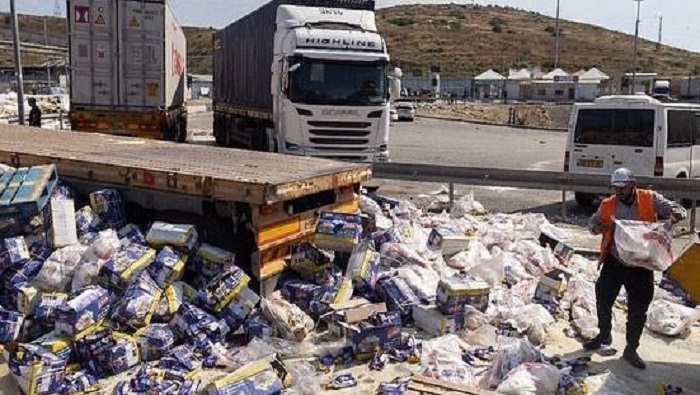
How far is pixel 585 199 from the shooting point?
1395 cm

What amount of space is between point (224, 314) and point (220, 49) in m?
19.8

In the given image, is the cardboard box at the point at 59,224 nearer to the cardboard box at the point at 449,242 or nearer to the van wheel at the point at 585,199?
the cardboard box at the point at 449,242

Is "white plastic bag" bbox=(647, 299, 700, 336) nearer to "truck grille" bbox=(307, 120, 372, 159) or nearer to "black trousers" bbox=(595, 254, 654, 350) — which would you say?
"black trousers" bbox=(595, 254, 654, 350)

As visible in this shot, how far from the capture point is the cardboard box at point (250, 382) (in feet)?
16.3

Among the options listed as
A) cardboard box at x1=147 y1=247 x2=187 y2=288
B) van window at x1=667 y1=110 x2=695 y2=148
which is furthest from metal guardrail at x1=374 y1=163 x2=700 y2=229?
cardboard box at x1=147 y1=247 x2=187 y2=288

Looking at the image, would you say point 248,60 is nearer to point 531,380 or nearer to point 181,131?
point 181,131

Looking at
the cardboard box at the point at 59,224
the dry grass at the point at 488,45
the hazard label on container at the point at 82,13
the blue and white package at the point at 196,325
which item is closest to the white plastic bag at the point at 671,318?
the blue and white package at the point at 196,325

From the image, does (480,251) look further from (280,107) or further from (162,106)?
(162,106)

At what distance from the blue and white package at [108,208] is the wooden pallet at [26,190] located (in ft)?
1.45

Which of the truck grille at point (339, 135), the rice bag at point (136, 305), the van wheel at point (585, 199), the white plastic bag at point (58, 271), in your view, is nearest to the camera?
the rice bag at point (136, 305)

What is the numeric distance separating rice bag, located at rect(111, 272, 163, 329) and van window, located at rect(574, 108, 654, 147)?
975 cm

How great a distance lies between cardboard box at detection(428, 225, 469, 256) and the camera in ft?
27.2

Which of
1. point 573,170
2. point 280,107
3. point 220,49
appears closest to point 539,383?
point 573,170

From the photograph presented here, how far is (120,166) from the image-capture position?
7.35 m
